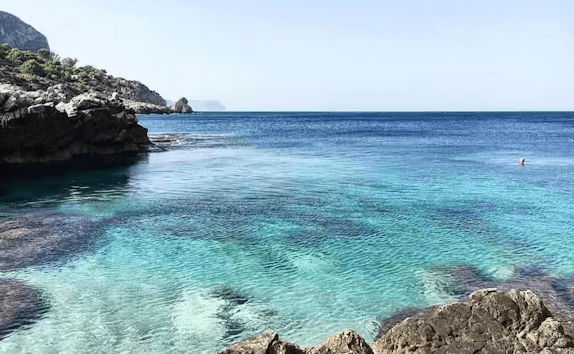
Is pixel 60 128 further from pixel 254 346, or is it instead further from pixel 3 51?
pixel 3 51

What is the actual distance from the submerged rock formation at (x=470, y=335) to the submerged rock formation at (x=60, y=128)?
175 ft

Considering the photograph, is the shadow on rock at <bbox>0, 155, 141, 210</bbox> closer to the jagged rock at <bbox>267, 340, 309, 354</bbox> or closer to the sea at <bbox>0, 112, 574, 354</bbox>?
the sea at <bbox>0, 112, 574, 354</bbox>

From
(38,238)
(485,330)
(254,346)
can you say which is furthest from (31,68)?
(485,330)

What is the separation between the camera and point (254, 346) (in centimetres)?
925

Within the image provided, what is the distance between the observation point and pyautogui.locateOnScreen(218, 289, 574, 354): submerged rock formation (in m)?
9.71

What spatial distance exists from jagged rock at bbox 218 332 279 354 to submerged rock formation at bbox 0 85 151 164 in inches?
2069

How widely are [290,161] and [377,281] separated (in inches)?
1701

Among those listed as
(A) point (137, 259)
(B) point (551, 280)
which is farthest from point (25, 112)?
(B) point (551, 280)

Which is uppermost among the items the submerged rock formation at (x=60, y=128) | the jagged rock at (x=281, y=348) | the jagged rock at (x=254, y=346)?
the submerged rock formation at (x=60, y=128)

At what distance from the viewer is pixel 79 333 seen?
1620cm

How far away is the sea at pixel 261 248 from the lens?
55.8 ft

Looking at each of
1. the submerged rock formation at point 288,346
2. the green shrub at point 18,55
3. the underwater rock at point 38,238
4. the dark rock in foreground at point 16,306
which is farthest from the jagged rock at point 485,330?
the green shrub at point 18,55

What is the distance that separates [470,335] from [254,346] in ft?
16.8

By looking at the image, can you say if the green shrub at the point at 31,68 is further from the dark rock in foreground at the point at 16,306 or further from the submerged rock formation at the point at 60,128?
the dark rock in foreground at the point at 16,306
